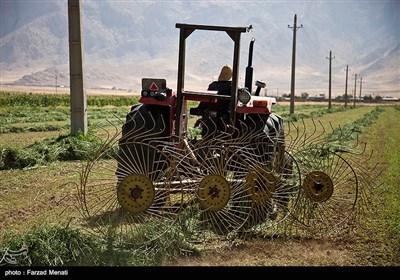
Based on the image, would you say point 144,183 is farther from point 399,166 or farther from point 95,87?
point 95,87

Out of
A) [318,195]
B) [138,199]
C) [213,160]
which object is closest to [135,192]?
[138,199]

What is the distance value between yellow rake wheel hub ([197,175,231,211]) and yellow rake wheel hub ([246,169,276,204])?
45cm

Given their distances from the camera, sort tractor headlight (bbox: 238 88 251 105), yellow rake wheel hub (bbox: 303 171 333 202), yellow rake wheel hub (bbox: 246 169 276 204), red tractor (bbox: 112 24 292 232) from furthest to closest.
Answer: tractor headlight (bbox: 238 88 251 105) < yellow rake wheel hub (bbox: 303 171 333 202) < yellow rake wheel hub (bbox: 246 169 276 204) < red tractor (bbox: 112 24 292 232)

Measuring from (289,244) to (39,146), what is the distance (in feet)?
27.6

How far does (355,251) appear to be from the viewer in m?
6.90

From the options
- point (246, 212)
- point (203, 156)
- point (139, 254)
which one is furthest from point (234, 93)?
point (139, 254)

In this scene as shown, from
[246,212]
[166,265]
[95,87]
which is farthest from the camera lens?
[95,87]

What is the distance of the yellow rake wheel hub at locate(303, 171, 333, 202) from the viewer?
24.1ft

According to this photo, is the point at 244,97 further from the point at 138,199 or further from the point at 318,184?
the point at 138,199

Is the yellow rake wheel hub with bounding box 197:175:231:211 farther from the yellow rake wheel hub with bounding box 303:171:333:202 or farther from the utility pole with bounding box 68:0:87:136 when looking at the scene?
the utility pole with bounding box 68:0:87:136

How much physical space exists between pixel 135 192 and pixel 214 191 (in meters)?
0.89

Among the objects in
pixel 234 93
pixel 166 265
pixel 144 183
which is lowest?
pixel 166 265

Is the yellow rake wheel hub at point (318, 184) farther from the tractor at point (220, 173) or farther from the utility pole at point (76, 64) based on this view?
the utility pole at point (76, 64)

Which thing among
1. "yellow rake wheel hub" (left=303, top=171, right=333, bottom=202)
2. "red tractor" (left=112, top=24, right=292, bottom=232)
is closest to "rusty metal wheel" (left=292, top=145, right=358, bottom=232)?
"yellow rake wheel hub" (left=303, top=171, right=333, bottom=202)
